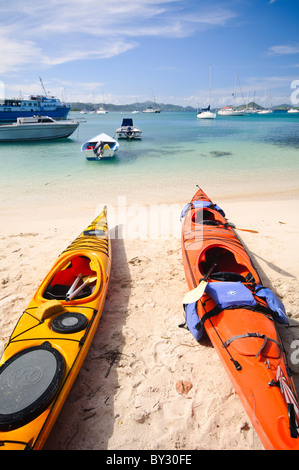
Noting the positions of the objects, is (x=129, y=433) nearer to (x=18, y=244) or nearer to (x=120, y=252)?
(x=120, y=252)

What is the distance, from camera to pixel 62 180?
13.1 m

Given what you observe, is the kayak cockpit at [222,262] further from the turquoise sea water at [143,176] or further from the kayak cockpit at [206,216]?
the turquoise sea water at [143,176]

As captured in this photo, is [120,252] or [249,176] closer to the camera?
[120,252]

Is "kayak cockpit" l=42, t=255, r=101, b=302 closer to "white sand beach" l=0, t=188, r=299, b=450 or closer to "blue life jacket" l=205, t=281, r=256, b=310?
"white sand beach" l=0, t=188, r=299, b=450

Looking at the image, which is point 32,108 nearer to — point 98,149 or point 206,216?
point 98,149

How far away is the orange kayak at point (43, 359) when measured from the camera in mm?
2152

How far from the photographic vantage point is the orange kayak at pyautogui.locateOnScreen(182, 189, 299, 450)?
85.5 inches

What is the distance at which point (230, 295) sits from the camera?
10.7ft

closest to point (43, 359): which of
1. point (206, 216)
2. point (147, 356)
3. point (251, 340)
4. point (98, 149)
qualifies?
point (147, 356)

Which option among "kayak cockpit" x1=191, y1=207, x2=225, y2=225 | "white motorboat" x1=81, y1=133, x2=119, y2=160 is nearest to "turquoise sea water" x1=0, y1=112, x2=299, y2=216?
"white motorboat" x1=81, y1=133, x2=119, y2=160

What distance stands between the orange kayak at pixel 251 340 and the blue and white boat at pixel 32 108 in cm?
4430

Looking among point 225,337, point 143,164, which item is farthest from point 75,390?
point 143,164
